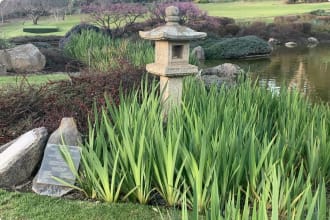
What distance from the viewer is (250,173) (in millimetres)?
2801

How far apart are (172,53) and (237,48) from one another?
12.0 m

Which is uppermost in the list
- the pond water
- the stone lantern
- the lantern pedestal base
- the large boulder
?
the stone lantern

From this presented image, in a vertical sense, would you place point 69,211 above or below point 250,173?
below

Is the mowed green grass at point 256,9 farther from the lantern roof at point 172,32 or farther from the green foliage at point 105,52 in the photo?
the lantern roof at point 172,32

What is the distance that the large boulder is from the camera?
9195mm

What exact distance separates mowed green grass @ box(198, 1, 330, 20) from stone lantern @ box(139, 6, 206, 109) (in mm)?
22096

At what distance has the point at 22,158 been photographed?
11.3 feet

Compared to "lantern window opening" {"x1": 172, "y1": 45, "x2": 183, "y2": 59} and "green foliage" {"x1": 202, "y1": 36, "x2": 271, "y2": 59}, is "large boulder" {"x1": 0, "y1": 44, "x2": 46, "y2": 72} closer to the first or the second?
"lantern window opening" {"x1": 172, "y1": 45, "x2": 183, "y2": 59}

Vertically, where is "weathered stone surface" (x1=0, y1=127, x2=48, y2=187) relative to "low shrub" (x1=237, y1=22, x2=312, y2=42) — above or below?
above

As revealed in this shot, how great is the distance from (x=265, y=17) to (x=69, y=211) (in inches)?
975

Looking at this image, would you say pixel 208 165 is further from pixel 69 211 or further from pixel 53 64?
pixel 53 64

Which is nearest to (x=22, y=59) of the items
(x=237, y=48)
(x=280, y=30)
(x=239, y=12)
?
(x=237, y=48)

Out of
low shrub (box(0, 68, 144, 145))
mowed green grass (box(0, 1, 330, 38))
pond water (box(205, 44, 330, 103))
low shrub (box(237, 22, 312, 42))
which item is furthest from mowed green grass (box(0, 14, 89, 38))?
low shrub (box(0, 68, 144, 145))

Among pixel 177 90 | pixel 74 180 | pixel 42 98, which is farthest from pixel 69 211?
pixel 42 98
